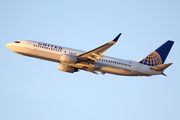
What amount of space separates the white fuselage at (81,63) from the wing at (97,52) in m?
1.69

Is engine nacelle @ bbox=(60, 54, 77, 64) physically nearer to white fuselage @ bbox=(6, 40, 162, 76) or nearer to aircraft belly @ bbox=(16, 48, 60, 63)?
white fuselage @ bbox=(6, 40, 162, 76)

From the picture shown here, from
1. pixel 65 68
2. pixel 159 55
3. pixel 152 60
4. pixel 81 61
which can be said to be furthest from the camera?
pixel 159 55

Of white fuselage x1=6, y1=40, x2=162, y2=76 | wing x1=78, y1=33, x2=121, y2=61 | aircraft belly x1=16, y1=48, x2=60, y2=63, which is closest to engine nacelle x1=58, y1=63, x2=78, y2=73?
white fuselage x1=6, y1=40, x2=162, y2=76

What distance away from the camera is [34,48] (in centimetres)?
4700

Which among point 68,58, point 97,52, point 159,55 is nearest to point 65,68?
point 68,58

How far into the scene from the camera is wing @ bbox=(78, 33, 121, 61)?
4090 centimetres

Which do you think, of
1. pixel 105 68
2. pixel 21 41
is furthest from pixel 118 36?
pixel 21 41

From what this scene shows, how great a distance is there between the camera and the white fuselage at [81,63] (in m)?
46.7

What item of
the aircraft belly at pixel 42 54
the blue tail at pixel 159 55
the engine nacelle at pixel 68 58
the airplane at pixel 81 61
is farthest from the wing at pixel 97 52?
the blue tail at pixel 159 55

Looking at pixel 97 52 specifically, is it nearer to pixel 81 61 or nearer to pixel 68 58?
pixel 81 61

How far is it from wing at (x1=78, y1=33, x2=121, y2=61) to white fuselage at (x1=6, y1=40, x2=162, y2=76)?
1.69m

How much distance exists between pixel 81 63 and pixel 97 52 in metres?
4.12

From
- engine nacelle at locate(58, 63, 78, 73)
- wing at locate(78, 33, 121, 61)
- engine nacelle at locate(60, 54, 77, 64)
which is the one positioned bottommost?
engine nacelle at locate(58, 63, 78, 73)

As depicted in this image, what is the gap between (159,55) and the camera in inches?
2008
